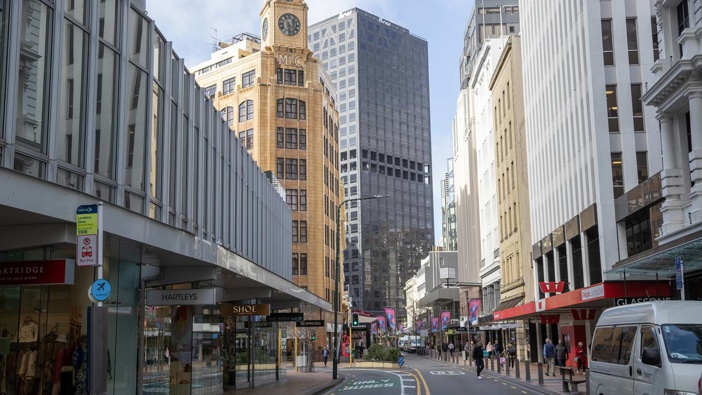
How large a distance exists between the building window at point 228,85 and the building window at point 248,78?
202 centimetres

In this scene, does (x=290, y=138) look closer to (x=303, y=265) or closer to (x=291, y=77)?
(x=291, y=77)

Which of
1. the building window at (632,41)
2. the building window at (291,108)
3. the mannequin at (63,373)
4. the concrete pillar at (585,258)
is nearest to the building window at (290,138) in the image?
the building window at (291,108)

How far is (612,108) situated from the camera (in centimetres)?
3900

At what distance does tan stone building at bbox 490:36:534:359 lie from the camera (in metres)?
57.2

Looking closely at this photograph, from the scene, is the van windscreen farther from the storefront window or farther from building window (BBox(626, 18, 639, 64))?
building window (BBox(626, 18, 639, 64))

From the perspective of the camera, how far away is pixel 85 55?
1499 cm

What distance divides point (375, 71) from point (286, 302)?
535 ft

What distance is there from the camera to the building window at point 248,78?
300 feet

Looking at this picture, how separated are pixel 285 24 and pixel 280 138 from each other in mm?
A: 13476

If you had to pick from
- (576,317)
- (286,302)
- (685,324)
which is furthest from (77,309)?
(576,317)

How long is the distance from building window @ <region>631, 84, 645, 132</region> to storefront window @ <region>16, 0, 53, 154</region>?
102 ft

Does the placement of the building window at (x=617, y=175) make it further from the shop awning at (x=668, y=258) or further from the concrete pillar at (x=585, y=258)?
the shop awning at (x=668, y=258)

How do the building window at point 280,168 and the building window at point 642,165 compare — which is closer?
the building window at point 642,165

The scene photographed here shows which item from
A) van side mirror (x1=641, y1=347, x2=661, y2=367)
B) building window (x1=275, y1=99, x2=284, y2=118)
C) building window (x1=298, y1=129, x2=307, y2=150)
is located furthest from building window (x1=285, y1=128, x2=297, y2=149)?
van side mirror (x1=641, y1=347, x2=661, y2=367)
